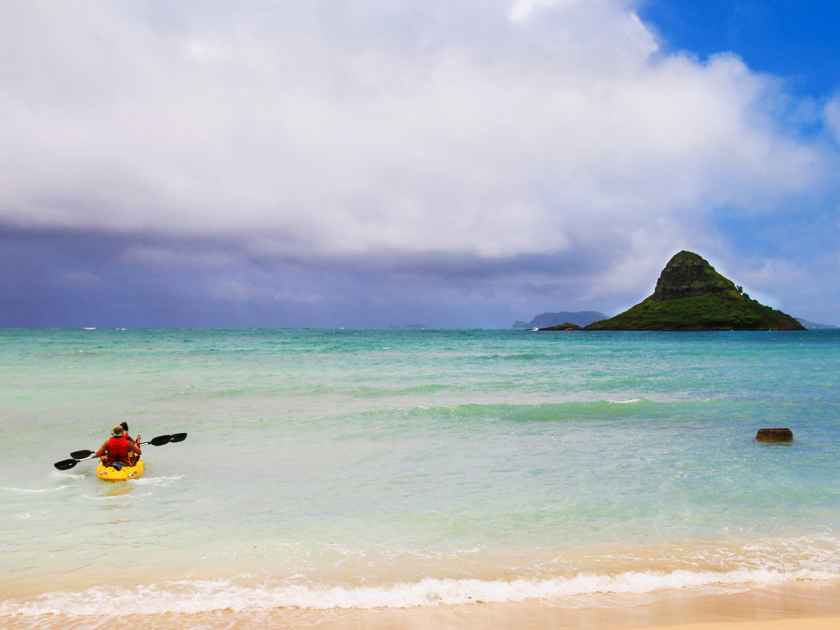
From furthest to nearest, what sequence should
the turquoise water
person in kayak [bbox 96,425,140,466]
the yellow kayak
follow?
person in kayak [bbox 96,425,140,466], the yellow kayak, the turquoise water

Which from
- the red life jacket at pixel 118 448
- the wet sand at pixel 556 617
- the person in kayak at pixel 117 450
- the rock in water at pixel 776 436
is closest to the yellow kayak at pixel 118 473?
the person in kayak at pixel 117 450

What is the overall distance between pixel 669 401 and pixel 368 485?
1882 cm

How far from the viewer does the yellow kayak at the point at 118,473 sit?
14.2 meters

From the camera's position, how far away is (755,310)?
189750mm

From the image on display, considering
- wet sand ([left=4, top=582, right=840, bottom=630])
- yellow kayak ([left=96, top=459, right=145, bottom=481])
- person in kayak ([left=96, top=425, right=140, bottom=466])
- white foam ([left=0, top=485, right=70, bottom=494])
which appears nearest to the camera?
wet sand ([left=4, top=582, right=840, bottom=630])

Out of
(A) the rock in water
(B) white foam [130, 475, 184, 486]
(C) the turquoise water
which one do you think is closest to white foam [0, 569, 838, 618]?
(C) the turquoise water

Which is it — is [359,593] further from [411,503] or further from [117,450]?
[117,450]

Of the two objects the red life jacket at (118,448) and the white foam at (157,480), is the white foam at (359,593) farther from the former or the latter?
the red life jacket at (118,448)

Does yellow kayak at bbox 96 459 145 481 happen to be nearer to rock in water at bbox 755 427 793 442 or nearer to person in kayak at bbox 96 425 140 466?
person in kayak at bbox 96 425 140 466

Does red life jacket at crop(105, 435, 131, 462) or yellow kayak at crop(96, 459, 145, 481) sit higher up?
red life jacket at crop(105, 435, 131, 462)

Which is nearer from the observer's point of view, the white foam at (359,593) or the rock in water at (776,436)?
the white foam at (359,593)

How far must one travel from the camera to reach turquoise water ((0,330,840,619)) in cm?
838

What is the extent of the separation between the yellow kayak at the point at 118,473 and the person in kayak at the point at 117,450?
6.3 inches

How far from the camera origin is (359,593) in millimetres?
7922
